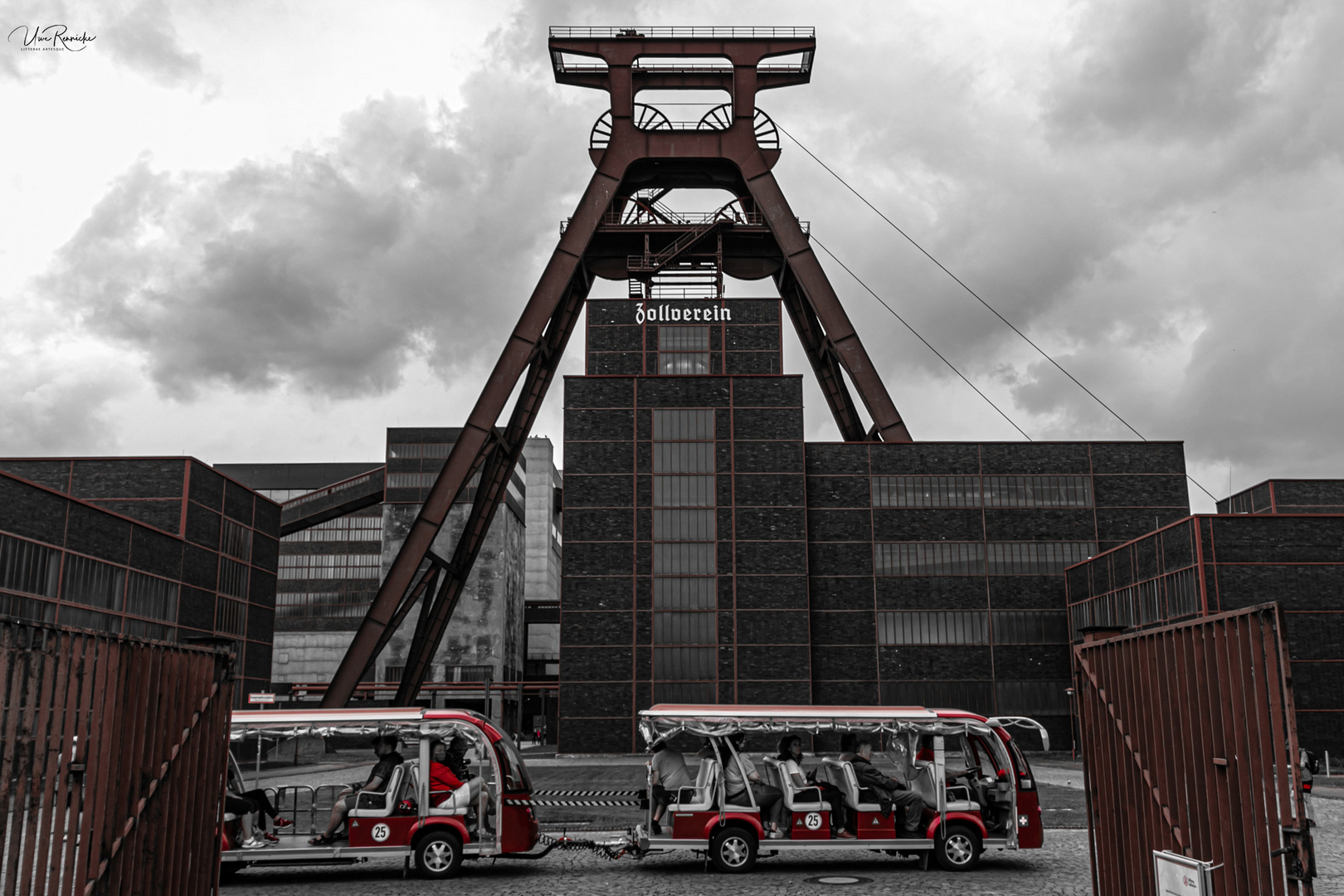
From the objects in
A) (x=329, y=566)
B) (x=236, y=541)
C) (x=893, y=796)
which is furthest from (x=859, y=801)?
(x=329, y=566)

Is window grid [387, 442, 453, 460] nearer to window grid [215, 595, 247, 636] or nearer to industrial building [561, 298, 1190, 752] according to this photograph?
industrial building [561, 298, 1190, 752]

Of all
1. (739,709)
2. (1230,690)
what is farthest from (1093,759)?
(739,709)

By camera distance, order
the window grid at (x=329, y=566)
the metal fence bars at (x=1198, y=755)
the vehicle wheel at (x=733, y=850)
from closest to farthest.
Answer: the metal fence bars at (x=1198, y=755) < the vehicle wheel at (x=733, y=850) < the window grid at (x=329, y=566)

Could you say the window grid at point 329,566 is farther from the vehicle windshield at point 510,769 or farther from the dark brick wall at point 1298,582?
the vehicle windshield at point 510,769

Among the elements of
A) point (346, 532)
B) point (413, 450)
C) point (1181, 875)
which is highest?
point (413, 450)

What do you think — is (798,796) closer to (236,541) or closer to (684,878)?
(684,878)

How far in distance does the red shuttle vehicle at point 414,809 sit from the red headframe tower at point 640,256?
2243 cm

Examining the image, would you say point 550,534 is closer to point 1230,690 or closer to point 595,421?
point 595,421

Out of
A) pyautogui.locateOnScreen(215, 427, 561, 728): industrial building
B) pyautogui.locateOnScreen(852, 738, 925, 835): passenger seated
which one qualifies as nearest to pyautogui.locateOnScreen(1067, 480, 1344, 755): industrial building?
pyautogui.locateOnScreen(852, 738, 925, 835): passenger seated

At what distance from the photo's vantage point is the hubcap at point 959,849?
48.1 ft

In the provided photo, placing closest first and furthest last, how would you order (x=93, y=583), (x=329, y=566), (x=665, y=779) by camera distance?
(x=665, y=779)
(x=93, y=583)
(x=329, y=566)

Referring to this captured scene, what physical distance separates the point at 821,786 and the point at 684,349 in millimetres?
38537

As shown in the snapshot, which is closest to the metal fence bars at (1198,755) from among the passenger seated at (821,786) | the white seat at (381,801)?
the passenger seated at (821,786)

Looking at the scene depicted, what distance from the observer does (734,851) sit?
14703 mm
